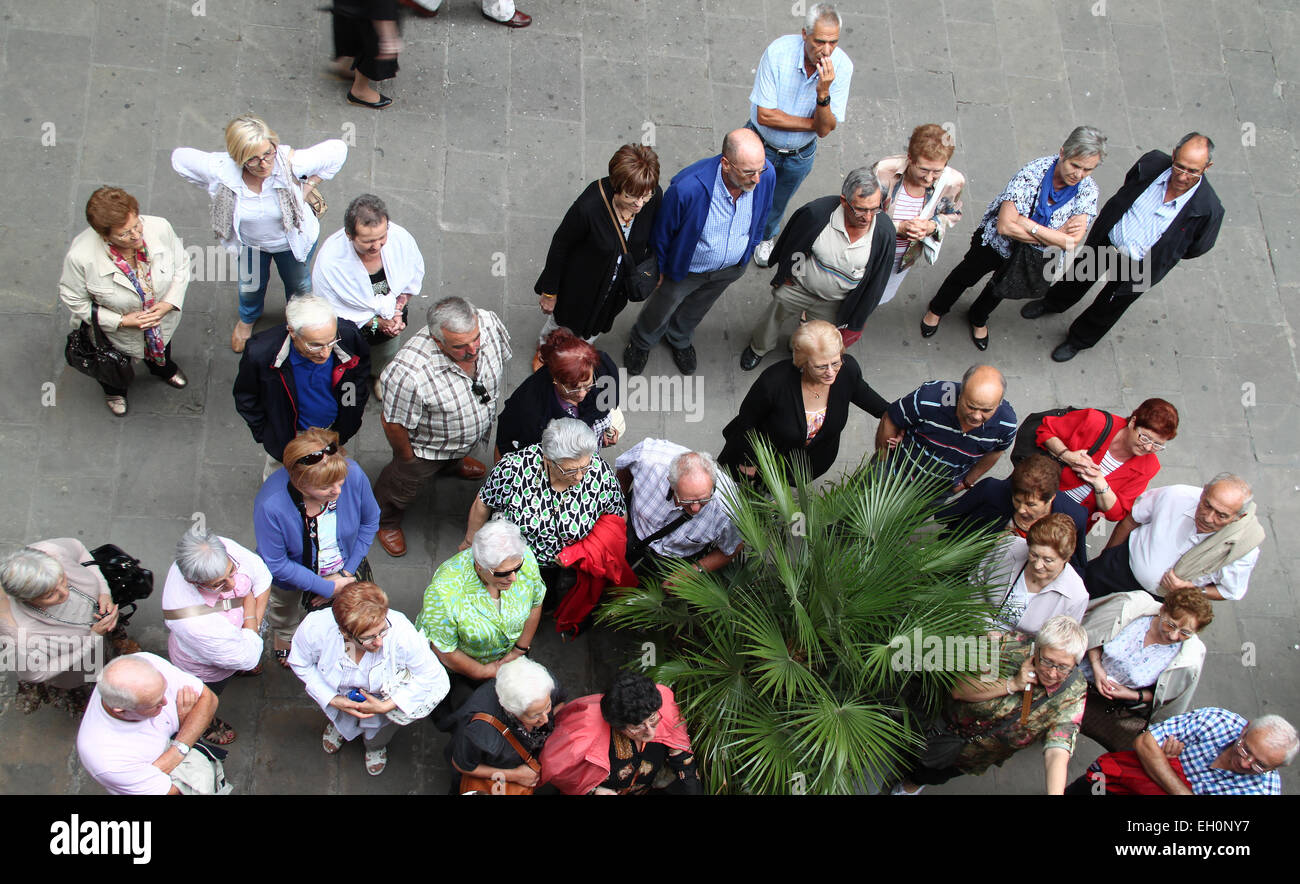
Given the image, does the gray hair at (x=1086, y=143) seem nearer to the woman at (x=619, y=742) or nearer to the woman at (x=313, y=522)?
the woman at (x=619, y=742)

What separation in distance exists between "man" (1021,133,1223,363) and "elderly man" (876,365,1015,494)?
1.97 m

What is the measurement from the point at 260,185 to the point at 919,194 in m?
3.71

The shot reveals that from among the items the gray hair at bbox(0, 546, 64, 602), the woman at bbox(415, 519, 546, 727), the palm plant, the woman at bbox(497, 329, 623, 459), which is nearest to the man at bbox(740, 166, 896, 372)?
the woman at bbox(497, 329, 623, 459)

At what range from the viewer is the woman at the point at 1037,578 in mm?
5164

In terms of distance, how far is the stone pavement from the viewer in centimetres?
616

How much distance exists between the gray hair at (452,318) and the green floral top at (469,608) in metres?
1.02

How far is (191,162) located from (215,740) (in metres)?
2.96

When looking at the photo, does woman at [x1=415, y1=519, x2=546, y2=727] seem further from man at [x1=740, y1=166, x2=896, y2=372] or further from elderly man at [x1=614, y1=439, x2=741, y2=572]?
man at [x1=740, y1=166, x2=896, y2=372]

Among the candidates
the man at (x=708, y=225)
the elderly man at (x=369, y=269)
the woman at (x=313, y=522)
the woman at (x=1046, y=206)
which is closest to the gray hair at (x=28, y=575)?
the woman at (x=313, y=522)

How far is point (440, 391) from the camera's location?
5.38m

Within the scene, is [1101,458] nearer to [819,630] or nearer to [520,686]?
[819,630]

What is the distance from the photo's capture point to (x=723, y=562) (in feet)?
17.8

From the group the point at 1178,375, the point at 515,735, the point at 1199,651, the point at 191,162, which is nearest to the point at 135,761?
the point at 515,735

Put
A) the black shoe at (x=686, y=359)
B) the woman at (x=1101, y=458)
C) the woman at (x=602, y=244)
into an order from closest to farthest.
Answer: the woman at (x=602, y=244) → the woman at (x=1101, y=458) → the black shoe at (x=686, y=359)
